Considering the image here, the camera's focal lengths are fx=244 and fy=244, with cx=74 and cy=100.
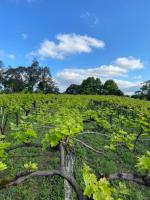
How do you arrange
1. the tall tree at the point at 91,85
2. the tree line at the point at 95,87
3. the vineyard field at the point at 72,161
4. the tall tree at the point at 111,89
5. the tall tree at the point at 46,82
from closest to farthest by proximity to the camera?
1. the vineyard field at the point at 72,161
2. the tall tree at the point at 111,89
3. the tree line at the point at 95,87
4. the tall tree at the point at 91,85
5. the tall tree at the point at 46,82

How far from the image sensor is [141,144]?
9.49 m

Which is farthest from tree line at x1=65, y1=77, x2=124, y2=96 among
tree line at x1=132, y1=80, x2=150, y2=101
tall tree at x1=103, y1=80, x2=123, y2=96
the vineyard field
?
the vineyard field

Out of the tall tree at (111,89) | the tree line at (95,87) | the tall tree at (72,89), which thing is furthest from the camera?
the tall tree at (72,89)

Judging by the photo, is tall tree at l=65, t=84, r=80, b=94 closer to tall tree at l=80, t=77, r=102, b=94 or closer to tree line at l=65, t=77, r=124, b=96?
tree line at l=65, t=77, r=124, b=96

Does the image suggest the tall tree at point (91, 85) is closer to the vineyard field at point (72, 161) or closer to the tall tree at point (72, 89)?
the tall tree at point (72, 89)

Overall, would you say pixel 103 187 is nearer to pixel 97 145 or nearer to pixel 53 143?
pixel 53 143

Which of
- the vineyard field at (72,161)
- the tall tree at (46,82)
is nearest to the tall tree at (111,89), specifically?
the tall tree at (46,82)

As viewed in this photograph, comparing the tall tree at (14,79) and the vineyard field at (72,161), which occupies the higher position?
the tall tree at (14,79)

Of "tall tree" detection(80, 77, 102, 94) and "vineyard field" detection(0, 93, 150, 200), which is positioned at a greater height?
"tall tree" detection(80, 77, 102, 94)

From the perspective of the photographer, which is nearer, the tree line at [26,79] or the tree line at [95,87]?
the tree line at [95,87]

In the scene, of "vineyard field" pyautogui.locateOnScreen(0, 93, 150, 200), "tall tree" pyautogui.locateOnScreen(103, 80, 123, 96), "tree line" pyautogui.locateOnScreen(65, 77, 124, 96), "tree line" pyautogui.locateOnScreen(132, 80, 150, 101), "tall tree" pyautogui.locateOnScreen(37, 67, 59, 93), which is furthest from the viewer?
"tall tree" pyautogui.locateOnScreen(37, 67, 59, 93)

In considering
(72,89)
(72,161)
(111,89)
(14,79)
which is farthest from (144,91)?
(14,79)

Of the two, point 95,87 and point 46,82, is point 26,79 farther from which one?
point 95,87

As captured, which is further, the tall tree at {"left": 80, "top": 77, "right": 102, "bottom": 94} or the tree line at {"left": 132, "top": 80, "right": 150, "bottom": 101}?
the tall tree at {"left": 80, "top": 77, "right": 102, "bottom": 94}
